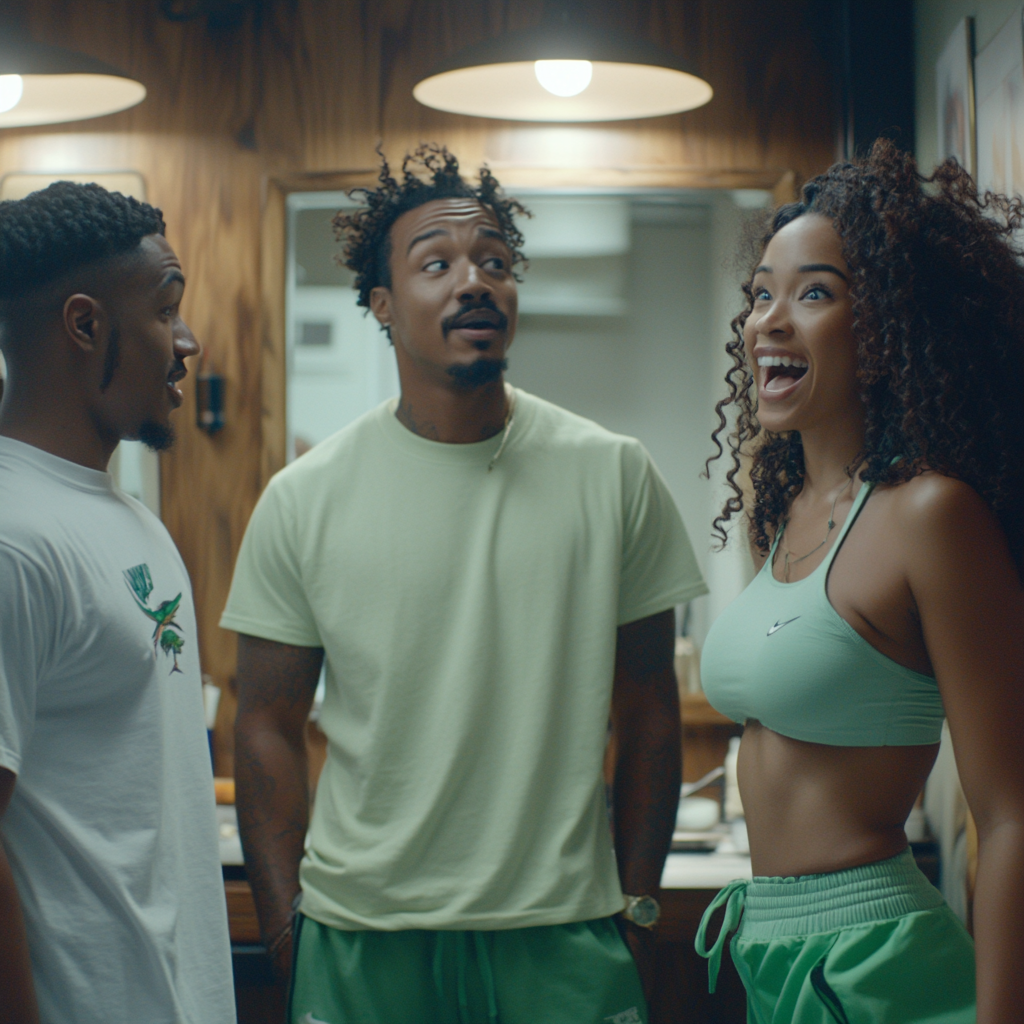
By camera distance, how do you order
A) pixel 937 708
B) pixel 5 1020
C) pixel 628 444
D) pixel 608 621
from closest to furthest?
pixel 5 1020 → pixel 937 708 → pixel 608 621 → pixel 628 444

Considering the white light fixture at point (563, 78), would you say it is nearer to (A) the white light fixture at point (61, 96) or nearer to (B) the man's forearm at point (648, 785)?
(A) the white light fixture at point (61, 96)

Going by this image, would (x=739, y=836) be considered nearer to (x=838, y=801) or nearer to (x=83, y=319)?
(x=838, y=801)

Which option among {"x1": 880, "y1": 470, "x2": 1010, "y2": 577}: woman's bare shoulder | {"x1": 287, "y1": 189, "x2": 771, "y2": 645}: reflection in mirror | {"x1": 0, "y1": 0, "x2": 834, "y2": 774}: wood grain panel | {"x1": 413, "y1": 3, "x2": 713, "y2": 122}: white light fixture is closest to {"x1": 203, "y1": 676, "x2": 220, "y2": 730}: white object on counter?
{"x1": 0, "y1": 0, "x2": 834, "y2": 774}: wood grain panel

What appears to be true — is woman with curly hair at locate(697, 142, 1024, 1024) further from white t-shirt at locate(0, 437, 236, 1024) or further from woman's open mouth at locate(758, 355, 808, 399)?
white t-shirt at locate(0, 437, 236, 1024)

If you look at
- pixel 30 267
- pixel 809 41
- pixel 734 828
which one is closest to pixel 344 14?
pixel 809 41

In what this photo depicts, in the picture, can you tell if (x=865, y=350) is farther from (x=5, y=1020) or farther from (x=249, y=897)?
(x=249, y=897)

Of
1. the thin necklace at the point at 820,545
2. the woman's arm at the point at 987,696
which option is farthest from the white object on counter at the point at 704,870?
the woman's arm at the point at 987,696

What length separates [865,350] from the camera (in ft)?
3.80

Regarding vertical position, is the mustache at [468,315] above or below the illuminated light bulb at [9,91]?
below

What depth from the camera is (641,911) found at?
160 centimetres

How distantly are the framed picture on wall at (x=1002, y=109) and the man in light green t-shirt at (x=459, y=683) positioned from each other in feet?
2.33

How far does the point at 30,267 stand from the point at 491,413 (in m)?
0.75

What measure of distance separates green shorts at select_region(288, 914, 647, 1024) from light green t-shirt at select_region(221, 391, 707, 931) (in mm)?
43

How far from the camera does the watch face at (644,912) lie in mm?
1601
